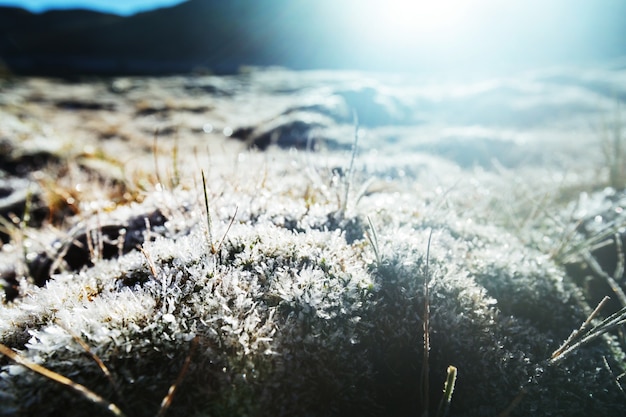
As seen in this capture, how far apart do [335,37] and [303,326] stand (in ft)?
398

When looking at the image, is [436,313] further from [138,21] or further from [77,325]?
[138,21]

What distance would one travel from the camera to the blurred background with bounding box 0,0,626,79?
75500 millimetres

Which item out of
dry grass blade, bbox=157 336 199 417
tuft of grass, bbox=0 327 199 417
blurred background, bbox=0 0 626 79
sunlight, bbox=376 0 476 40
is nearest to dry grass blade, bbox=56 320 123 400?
tuft of grass, bbox=0 327 199 417

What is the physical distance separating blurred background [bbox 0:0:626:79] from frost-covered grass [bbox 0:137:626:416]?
66329mm

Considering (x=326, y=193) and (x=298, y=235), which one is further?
(x=326, y=193)

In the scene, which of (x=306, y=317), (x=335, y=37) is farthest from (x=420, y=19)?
(x=306, y=317)

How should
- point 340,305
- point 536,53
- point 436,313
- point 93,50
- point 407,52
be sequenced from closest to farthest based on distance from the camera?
1. point 340,305
2. point 436,313
3. point 536,53
4. point 407,52
5. point 93,50

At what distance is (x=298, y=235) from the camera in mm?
3803

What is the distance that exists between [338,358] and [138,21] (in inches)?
6547

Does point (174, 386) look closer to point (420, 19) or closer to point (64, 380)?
point (64, 380)

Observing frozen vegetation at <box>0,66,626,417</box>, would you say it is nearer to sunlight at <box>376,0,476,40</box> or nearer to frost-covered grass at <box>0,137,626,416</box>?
frost-covered grass at <box>0,137,626,416</box>

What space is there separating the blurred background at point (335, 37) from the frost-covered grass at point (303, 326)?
66.3 m

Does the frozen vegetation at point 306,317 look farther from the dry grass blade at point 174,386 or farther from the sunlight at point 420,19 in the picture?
the sunlight at point 420,19

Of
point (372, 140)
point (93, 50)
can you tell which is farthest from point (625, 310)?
point (93, 50)
